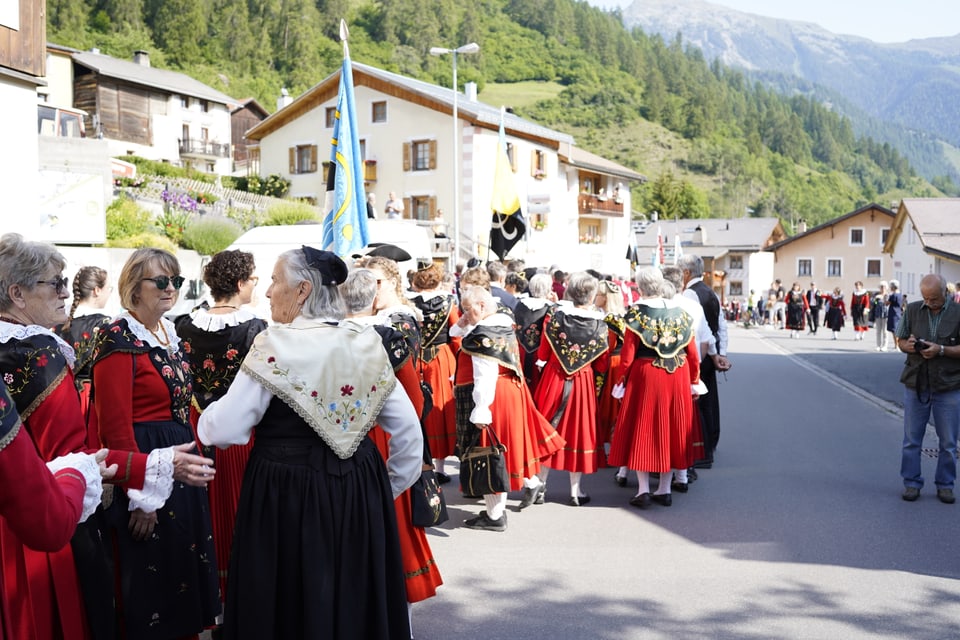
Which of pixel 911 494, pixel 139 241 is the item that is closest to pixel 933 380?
pixel 911 494

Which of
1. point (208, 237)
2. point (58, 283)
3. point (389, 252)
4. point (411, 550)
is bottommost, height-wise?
point (411, 550)

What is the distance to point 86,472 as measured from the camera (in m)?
2.67

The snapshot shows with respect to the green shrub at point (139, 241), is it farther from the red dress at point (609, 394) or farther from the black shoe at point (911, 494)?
the black shoe at point (911, 494)

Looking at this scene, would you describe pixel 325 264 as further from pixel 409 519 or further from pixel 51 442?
pixel 409 519

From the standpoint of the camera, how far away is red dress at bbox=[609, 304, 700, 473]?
747 cm

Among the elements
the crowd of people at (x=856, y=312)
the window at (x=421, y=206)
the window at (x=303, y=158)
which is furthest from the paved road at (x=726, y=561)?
the window at (x=303, y=158)

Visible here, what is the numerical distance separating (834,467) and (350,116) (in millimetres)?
5745

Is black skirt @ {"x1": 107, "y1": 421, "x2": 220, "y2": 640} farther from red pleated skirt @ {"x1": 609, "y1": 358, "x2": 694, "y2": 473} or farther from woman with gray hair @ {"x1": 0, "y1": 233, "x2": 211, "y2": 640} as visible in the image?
red pleated skirt @ {"x1": 609, "y1": 358, "x2": 694, "y2": 473}

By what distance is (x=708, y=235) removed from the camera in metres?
80.0

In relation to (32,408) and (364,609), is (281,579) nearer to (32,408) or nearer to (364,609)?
(364,609)

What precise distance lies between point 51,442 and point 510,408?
Answer: 4.28 metres

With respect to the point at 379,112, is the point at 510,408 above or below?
below

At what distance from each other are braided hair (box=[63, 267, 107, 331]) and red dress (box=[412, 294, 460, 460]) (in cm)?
272

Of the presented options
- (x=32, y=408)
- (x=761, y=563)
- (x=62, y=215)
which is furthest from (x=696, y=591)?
(x=62, y=215)
